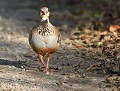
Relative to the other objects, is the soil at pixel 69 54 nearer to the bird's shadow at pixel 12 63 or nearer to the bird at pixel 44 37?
the bird's shadow at pixel 12 63

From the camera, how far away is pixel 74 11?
17.0 metres

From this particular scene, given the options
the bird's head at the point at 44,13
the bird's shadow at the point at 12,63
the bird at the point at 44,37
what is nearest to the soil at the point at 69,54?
the bird's shadow at the point at 12,63

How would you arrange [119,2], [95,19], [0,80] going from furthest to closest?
[119,2]
[95,19]
[0,80]

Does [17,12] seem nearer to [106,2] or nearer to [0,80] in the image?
[106,2]

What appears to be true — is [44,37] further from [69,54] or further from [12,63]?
[69,54]

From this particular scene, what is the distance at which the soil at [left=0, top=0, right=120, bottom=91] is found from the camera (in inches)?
287

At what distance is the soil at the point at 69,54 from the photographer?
287 inches

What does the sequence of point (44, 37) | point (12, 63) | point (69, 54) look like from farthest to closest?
point (69, 54) < point (12, 63) < point (44, 37)

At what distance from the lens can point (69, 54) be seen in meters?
9.80

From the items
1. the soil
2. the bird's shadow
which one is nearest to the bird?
the soil

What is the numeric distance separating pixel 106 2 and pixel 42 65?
883 cm

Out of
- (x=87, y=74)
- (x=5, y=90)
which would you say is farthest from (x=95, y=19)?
(x=5, y=90)

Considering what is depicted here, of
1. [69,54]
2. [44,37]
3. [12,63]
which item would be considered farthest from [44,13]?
[69,54]

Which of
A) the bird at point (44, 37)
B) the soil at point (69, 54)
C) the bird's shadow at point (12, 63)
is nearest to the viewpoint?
the soil at point (69, 54)
